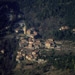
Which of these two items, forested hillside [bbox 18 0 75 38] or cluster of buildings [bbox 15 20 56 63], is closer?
cluster of buildings [bbox 15 20 56 63]

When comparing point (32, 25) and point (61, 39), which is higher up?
point (32, 25)

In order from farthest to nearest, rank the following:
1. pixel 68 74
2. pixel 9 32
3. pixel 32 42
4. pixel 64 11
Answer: pixel 64 11 < pixel 9 32 < pixel 32 42 < pixel 68 74

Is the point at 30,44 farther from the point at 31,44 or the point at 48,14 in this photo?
the point at 48,14

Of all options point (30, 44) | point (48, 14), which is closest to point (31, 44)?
point (30, 44)

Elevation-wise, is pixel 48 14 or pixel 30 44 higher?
pixel 48 14

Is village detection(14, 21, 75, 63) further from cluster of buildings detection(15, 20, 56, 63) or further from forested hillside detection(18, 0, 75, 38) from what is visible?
Answer: forested hillside detection(18, 0, 75, 38)

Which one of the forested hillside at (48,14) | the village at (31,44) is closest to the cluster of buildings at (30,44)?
the village at (31,44)

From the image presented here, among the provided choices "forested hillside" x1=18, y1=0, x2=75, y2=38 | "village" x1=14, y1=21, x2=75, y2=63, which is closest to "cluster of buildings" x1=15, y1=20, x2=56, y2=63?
"village" x1=14, y1=21, x2=75, y2=63

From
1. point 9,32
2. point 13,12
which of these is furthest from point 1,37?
point 13,12

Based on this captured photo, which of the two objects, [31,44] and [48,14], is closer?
[31,44]

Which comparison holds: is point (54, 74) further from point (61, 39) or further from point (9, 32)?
point (9, 32)

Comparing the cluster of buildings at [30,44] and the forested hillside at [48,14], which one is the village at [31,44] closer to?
the cluster of buildings at [30,44]
